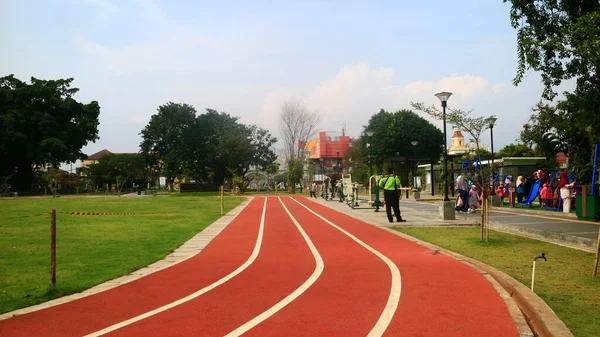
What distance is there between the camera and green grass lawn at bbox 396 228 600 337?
486 centimetres

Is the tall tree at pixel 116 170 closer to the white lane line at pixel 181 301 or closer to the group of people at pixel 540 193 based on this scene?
the group of people at pixel 540 193

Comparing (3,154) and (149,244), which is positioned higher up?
(3,154)

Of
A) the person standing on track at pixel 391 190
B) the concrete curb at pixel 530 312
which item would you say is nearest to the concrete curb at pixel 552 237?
the person standing on track at pixel 391 190

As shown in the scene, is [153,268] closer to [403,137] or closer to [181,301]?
[181,301]

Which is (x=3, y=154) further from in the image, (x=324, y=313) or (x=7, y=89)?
(x=324, y=313)

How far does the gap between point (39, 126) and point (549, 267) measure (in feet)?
196

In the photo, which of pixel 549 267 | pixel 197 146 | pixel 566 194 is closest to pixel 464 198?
pixel 566 194

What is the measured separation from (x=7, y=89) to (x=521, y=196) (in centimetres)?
5768

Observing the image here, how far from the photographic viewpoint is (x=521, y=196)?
21719 millimetres

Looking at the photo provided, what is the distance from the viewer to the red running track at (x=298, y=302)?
182 inches

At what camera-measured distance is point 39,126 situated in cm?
5572

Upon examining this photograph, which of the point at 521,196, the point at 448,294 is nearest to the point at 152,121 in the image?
the point at 521,196

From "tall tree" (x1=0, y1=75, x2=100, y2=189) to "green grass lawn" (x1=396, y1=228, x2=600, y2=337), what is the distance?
53656mm

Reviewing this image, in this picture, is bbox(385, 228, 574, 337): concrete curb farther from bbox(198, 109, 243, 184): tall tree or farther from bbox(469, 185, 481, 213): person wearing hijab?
bbox(198, 109, 243, 184): tall tree
